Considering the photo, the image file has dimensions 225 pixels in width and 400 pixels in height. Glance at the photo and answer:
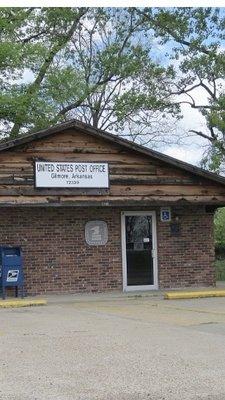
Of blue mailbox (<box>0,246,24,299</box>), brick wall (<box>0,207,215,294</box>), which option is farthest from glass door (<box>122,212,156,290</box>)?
blue mailbox (<box>0,246,24,299</box>)

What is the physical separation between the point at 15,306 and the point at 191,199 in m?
5.72

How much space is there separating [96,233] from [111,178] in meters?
1.59

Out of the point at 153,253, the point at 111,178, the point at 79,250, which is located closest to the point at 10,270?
the point at 79,250

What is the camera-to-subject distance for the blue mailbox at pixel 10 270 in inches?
570

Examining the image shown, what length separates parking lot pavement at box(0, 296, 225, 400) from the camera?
241 inches

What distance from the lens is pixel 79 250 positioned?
1606 cm

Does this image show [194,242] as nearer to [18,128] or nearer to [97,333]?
[97,333]

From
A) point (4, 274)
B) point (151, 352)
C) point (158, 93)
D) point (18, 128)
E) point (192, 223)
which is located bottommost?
point (151, 352)

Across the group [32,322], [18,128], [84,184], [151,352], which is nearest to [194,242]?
[84,184]

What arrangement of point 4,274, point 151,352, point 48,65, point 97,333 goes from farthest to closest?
point 48,65 → point 4,274 → point 97,333 → point 151,352

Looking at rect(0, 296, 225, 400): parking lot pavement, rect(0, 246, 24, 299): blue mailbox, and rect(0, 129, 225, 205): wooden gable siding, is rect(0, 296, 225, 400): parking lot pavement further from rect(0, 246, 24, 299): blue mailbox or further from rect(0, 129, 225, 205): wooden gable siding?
rect(0, 129, 225, 205): wooden gable siding

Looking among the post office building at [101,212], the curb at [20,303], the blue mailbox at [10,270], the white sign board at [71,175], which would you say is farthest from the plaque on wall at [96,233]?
the curb at [20,303]

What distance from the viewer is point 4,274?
14.5 meters

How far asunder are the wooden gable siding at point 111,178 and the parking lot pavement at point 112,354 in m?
3.51
